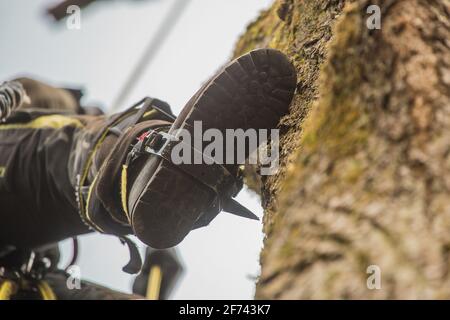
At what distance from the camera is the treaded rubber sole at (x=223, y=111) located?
62.9 inches

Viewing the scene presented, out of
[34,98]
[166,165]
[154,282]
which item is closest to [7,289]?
[154,282]

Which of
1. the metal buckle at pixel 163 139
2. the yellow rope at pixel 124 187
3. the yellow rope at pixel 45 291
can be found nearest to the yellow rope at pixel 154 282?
the yellow rope at pixel 45 291

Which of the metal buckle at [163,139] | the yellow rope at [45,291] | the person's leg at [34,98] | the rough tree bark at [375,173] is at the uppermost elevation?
the person's leg at [34,98]

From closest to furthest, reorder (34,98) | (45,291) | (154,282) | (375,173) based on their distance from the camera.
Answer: (375,173) → (45,291) → (34,98) → (154,282)

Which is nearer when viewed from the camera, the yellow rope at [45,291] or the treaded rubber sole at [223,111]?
the treaded rubber sole at [223,111]

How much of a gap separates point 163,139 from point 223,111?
7.8 inches

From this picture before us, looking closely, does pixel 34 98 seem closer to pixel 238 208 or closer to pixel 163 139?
pixel 163 139

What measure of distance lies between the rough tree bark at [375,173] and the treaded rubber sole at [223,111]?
0.49 metres

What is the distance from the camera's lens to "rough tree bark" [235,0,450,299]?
2.62 feet

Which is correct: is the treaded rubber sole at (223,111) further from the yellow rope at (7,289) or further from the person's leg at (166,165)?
the yellow rope at (7,289)

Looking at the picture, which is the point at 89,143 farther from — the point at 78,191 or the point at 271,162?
the point at 271,162

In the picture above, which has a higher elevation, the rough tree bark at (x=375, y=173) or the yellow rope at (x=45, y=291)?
the rough tree bark at (x=375, y=173)

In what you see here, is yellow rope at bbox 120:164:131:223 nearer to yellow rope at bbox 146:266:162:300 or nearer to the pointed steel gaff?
the pointed steel gaff

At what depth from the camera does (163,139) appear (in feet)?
5.36
